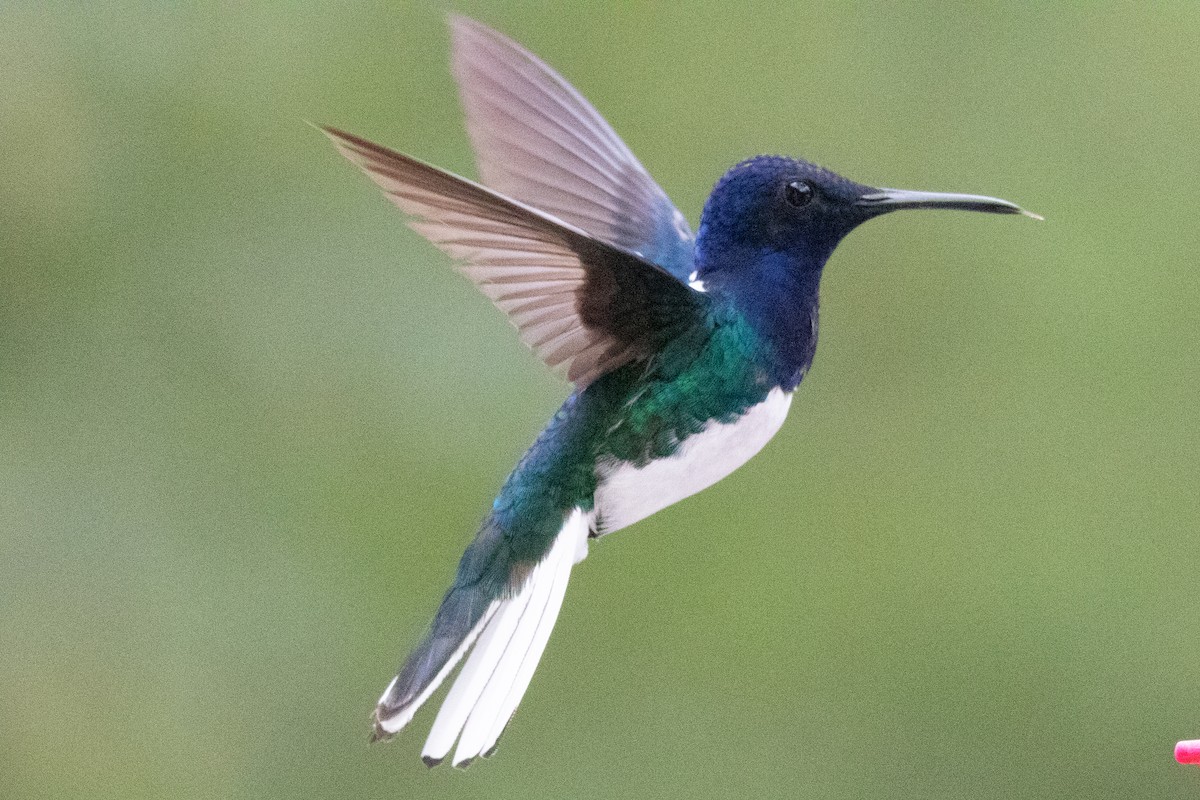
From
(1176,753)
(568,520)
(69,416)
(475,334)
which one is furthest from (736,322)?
(69,416)

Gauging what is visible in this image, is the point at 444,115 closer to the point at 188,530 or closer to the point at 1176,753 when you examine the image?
the point at 188,530

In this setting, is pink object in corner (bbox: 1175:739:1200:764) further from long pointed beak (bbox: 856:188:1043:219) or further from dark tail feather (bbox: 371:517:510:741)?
dark tail feather (bbox: 371:517:510:741)

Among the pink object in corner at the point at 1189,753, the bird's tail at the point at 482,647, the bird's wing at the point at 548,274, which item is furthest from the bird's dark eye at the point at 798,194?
the pink object in corner at the point at 1189,753

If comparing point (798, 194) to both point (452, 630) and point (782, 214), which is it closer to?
point (782, 214)

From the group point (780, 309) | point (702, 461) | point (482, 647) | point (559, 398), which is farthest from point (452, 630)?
point (559, 398)

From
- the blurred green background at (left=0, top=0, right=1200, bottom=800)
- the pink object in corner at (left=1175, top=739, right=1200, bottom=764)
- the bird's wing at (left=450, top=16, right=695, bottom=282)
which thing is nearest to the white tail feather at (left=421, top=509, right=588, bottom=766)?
the bird's wing at (left=450, top=16, right=695, bottom=282)
